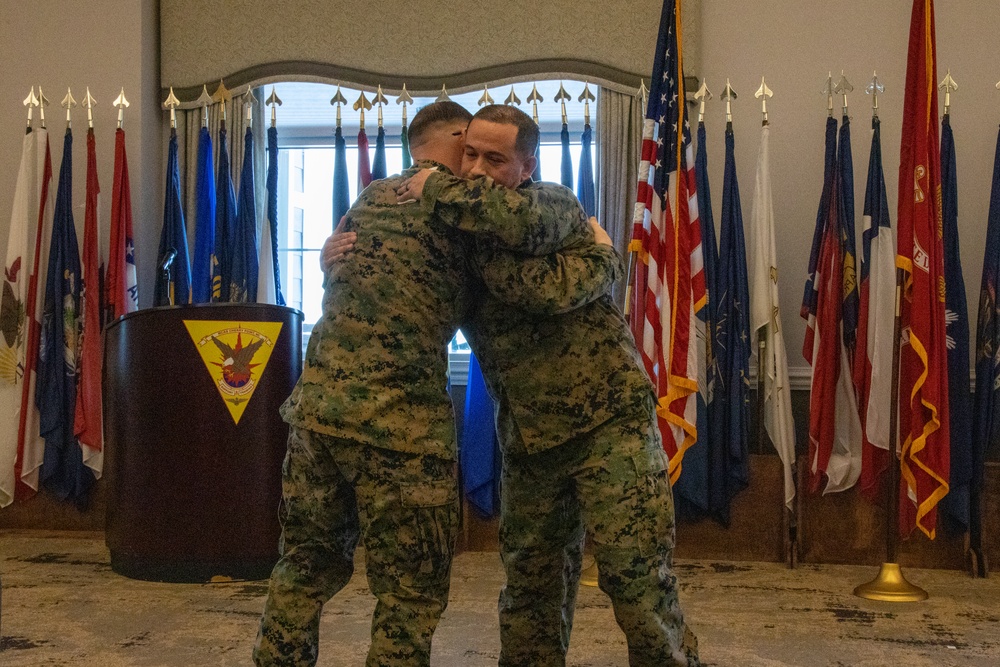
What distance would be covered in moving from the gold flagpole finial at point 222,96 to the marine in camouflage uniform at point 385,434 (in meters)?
3.10

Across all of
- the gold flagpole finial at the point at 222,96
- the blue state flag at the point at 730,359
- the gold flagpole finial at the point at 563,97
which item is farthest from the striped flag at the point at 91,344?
the blue state flag at the point at 730,359

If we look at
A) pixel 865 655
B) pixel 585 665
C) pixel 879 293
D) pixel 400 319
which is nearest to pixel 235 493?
pixel 585 665

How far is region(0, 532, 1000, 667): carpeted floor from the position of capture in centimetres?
255

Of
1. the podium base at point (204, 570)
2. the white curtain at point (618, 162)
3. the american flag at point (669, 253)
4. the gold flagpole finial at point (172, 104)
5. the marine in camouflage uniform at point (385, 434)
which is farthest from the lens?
the gold flagpole finial at point (172, 104)

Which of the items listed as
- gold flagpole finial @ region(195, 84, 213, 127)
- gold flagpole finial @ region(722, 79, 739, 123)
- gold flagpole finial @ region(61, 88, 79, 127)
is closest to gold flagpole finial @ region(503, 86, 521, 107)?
gold flagpole finial @ region(722, 79, 739, 123)

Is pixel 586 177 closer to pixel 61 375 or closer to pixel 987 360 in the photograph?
pixel 987 360

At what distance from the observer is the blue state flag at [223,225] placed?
4.64 m

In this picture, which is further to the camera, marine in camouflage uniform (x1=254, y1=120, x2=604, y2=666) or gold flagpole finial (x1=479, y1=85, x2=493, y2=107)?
gold flagpole finial (x1=479, y1=85, x2=493, y2=107)

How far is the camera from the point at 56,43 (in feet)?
16.3

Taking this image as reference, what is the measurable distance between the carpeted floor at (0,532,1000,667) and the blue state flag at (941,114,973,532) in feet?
0.94

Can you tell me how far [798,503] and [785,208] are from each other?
4.44ft

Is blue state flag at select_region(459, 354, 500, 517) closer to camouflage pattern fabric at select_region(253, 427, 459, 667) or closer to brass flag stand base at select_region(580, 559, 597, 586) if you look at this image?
brass flag stand base at select_region(580, 559, 597, 586)

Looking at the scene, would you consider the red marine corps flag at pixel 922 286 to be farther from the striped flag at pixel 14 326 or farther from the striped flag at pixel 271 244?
the striped flag at pixel 14 326

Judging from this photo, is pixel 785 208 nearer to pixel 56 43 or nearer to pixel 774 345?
pixel 774 345
